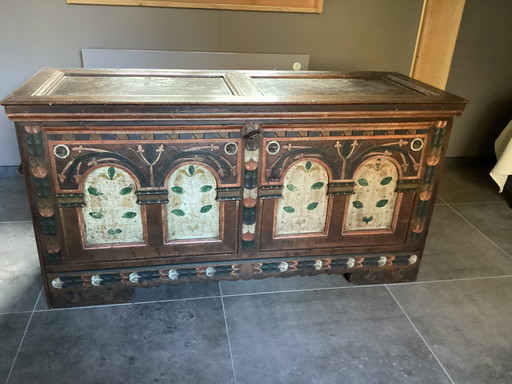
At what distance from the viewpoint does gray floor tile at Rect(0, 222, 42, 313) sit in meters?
2.02

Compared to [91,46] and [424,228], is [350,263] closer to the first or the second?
[424,228]

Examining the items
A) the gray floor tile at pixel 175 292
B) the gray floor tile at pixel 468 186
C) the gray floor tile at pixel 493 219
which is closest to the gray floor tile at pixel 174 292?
the gray floor tile at pixel 175 292

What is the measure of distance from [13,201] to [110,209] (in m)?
1.33

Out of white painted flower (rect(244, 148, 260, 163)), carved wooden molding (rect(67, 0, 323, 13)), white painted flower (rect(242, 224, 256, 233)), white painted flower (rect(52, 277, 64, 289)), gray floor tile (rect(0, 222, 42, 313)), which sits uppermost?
carved wooden molding (rect(67, 0, 323, 13))

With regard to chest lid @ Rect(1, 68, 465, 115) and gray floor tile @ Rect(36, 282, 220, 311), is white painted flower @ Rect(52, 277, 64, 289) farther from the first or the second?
chest lid @ Rect(1, 68, 465, 115)

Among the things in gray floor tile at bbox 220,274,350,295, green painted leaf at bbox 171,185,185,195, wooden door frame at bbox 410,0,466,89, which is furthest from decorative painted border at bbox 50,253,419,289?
wooden door frame at bbox 410,0,466,89

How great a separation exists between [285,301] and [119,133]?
1.02 meters

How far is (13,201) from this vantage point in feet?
9.29

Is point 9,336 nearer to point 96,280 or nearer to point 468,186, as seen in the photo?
point 96,280

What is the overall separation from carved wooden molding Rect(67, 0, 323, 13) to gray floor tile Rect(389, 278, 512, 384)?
1846 millimetres

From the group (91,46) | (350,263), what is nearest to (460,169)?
(350,263)

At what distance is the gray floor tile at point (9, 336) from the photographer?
5.57ft

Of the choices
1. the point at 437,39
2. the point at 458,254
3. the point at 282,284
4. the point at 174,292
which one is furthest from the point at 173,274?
the point at 437,39

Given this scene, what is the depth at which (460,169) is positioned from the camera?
3.66 m
